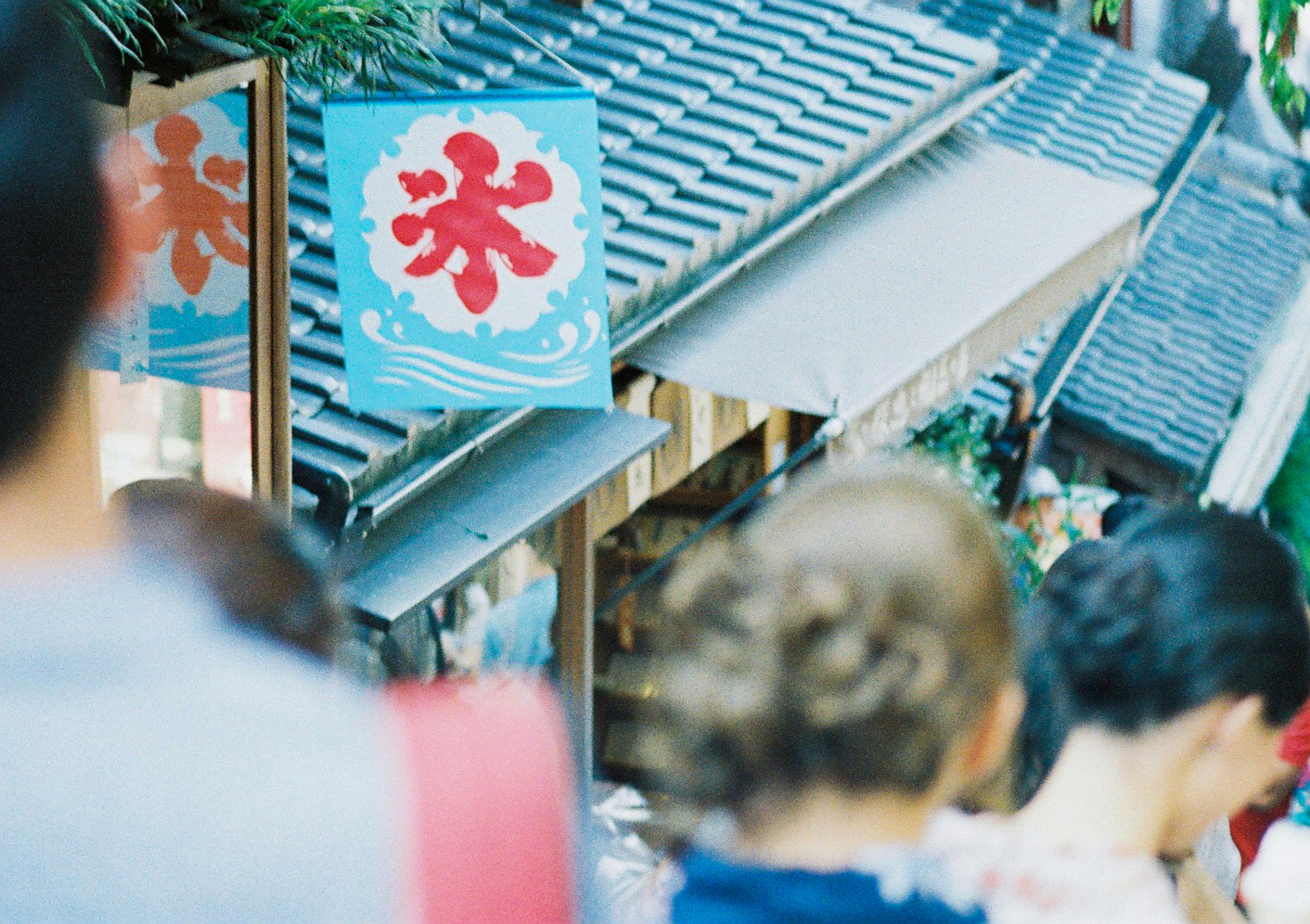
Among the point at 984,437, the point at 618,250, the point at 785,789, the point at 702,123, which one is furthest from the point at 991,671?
the point at 984,437

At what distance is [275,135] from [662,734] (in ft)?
11.2

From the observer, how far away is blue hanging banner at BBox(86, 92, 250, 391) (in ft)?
14.8

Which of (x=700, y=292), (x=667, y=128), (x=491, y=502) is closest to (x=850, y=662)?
(x=491, y=502)

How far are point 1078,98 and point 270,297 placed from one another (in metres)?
8.97

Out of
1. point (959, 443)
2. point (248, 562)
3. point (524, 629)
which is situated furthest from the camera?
point (959, 443)

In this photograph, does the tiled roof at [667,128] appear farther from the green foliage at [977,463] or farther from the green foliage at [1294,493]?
the green foliage at [1294,493]

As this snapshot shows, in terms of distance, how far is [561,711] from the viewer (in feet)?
5.17

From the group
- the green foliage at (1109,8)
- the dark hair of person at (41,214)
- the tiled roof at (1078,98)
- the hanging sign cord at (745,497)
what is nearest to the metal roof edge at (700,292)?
the hanging sign cord at (745,497)

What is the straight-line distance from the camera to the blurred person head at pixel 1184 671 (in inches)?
81.1

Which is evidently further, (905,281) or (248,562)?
(905,281)

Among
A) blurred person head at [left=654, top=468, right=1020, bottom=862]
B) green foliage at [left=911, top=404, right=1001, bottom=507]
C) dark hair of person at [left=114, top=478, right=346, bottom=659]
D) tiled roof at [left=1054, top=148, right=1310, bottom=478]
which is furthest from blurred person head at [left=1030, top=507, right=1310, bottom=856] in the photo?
tiled roof at [left=1054, top=148, right=1310, bottom=478]

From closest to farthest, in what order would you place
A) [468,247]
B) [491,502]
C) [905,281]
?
1. [468,247]
2. [491,502]
3. [905,281]

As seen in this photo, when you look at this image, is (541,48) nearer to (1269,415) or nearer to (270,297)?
(270,297)

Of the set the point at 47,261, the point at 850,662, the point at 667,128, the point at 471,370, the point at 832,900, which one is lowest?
the point at 471,370
